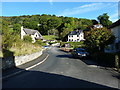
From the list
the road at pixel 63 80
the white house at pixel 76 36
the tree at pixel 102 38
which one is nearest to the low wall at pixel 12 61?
the road at pixel 63 80

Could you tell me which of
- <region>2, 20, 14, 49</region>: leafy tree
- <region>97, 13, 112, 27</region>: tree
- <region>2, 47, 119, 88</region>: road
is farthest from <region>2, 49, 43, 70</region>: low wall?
<region>97, 13, 112, 27</region>: tree

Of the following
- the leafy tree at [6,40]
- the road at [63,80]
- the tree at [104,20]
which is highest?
the tree at [104,20]

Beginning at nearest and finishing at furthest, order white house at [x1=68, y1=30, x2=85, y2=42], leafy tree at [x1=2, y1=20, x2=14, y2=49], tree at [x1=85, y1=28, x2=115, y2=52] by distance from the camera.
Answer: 1. leafy tree at [x1=2, y1=20, x2=14, y2=49]
2. tree at [x1=85, y1=28, x2=115, y2=52]
3. white house at [x1=68, y1=30, x2=85, y2=42]

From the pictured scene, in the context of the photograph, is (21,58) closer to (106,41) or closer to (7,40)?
(7,40)

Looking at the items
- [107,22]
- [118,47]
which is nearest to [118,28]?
[118,47]

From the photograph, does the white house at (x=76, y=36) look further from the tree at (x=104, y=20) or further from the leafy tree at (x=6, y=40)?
the leafy tree at (x=6, y=40)

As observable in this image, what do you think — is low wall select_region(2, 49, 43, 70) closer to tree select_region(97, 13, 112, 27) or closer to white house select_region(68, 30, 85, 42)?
white house select_region(68, 30, 85, 42)

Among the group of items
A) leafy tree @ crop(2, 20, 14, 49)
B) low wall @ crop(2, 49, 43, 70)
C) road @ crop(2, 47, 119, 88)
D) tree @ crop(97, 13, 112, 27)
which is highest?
tree @ crop(97, 13, 112, 27)

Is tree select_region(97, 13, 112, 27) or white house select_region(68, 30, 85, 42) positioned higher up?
tree select_region(97, 13, 112, 27)

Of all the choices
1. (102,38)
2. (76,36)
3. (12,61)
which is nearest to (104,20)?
(76,36)

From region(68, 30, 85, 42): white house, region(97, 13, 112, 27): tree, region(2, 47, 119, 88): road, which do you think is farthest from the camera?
region(97, 13, 112, 27): tree

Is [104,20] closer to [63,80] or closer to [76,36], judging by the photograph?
[76,36]

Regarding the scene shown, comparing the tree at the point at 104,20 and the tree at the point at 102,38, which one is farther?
the tree at the point at 104,20

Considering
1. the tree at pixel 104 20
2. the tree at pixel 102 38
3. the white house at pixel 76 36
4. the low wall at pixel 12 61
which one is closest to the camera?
the low wall at pixel 12 61
